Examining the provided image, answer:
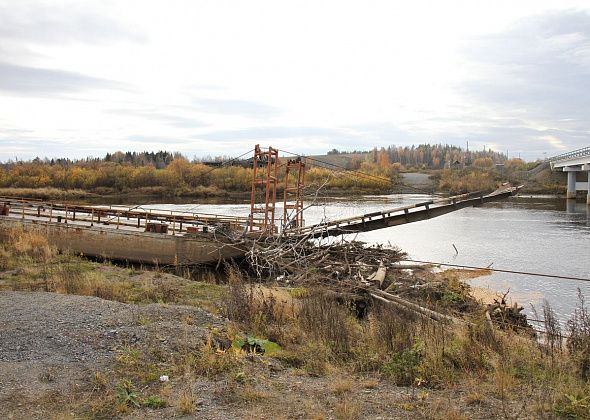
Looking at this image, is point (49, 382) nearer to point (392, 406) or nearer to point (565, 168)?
point (392, 406)

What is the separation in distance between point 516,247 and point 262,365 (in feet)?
83.8

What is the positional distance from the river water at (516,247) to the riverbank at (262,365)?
9.23 m

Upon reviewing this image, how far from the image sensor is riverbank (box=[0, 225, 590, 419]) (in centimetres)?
660

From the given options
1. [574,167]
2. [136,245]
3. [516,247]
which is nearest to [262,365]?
[136,245]

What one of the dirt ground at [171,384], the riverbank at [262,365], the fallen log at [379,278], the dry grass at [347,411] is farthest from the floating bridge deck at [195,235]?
the dry grass at [347,411]

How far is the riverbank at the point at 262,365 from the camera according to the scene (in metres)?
6.60

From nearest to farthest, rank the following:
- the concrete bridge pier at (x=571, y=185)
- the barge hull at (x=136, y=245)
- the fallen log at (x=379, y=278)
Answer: the fallen log at (x=379, y=278)
the barge hull at (x=136, y=245)
the concrete bridge pier at (x=571, y=185)

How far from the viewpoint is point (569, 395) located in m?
6.47

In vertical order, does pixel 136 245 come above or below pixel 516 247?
above

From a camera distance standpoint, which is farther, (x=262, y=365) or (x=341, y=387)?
(x=262, y=365)

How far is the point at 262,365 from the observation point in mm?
8227

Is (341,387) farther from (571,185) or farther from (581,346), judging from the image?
(571,185)

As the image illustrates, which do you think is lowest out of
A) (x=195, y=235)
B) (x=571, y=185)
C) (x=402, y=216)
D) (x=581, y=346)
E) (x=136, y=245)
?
(x=136, y=245)

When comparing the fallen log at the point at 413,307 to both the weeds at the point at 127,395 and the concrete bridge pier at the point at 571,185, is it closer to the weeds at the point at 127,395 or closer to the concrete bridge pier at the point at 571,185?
the weeds at the point at 127,395
